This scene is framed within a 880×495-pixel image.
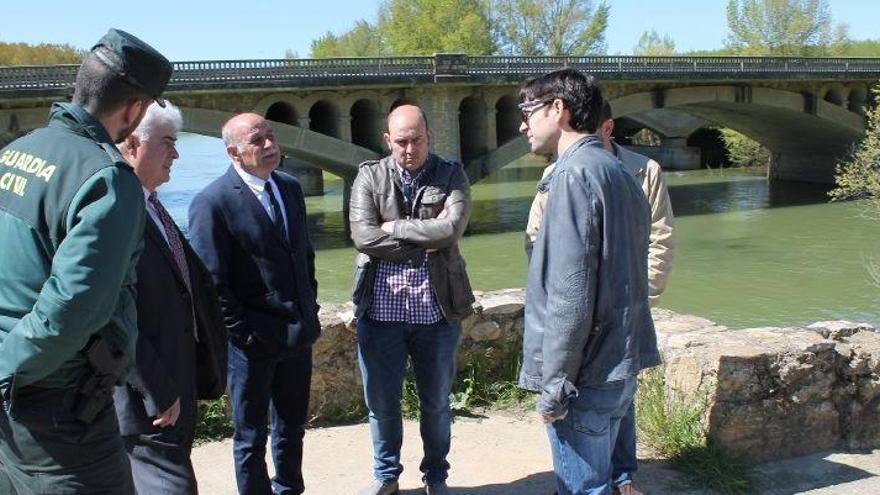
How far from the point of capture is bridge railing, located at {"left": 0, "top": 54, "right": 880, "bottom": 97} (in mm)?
18406

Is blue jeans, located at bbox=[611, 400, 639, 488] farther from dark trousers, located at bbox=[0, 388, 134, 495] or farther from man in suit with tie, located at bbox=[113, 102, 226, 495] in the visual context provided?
dark trousers, located at bbox=[0, 388, 134, 495]

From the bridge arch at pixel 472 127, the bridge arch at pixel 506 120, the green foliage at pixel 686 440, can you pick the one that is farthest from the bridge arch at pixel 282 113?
the green foliage at pixel 686 440

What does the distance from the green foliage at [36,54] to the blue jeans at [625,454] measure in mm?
48872

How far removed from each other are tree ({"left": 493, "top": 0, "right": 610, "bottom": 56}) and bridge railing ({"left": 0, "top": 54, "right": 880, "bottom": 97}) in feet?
55.1

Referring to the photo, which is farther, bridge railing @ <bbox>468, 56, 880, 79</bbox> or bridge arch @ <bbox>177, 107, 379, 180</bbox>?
bridge railing @ <bbox>468, 56, 880, 79</bbox>

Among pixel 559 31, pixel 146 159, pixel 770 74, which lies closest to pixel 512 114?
pixel 770 74

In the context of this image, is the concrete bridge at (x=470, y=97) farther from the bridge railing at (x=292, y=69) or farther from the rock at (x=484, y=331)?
the rock at (x=484, y=331)

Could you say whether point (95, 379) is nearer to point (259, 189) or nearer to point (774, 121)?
point (259, 189)

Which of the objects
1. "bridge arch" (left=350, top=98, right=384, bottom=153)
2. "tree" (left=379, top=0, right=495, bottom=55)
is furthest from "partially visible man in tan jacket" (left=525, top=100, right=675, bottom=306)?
"tree" (left=379, top=0, right=495, bottom=55)

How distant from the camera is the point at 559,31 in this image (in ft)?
149

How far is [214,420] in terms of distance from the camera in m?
4.52

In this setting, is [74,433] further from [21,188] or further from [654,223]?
[654,223]

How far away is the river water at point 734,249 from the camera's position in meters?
15.5

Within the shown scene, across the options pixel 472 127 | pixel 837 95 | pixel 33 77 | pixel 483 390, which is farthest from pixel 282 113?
pixel 483 390
